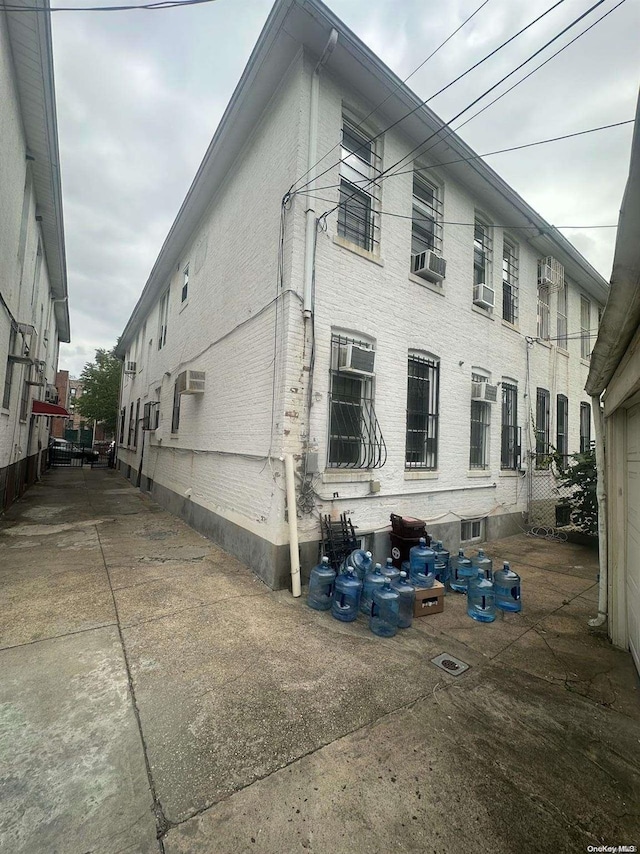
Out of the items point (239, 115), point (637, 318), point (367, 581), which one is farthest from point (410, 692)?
point (239, 115)

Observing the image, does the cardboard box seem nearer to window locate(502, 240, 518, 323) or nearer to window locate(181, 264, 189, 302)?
window locate(502, 240, 518, 323)

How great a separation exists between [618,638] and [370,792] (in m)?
3.25

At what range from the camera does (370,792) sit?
6.57 feet

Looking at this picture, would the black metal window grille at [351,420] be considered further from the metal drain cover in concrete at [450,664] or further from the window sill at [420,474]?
the metal drain cover in concrete at [450,664]

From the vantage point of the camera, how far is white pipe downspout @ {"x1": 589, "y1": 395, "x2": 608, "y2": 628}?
13.1 ft

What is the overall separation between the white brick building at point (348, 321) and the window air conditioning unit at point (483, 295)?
1.6 inches

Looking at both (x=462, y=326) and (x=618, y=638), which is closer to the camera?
(x=618, y=638)

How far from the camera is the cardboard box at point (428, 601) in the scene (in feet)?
14.1

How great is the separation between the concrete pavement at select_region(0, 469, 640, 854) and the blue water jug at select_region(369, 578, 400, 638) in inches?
6.5

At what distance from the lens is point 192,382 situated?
8.19 meters

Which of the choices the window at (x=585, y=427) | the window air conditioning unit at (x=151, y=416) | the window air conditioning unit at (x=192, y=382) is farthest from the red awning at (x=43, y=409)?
the window at (x=585, y=427)

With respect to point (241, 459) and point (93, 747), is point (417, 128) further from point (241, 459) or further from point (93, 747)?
point (93, 747)

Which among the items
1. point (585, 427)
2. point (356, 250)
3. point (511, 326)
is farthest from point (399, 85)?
point (585, 427)

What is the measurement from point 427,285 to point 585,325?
8.53 meters
